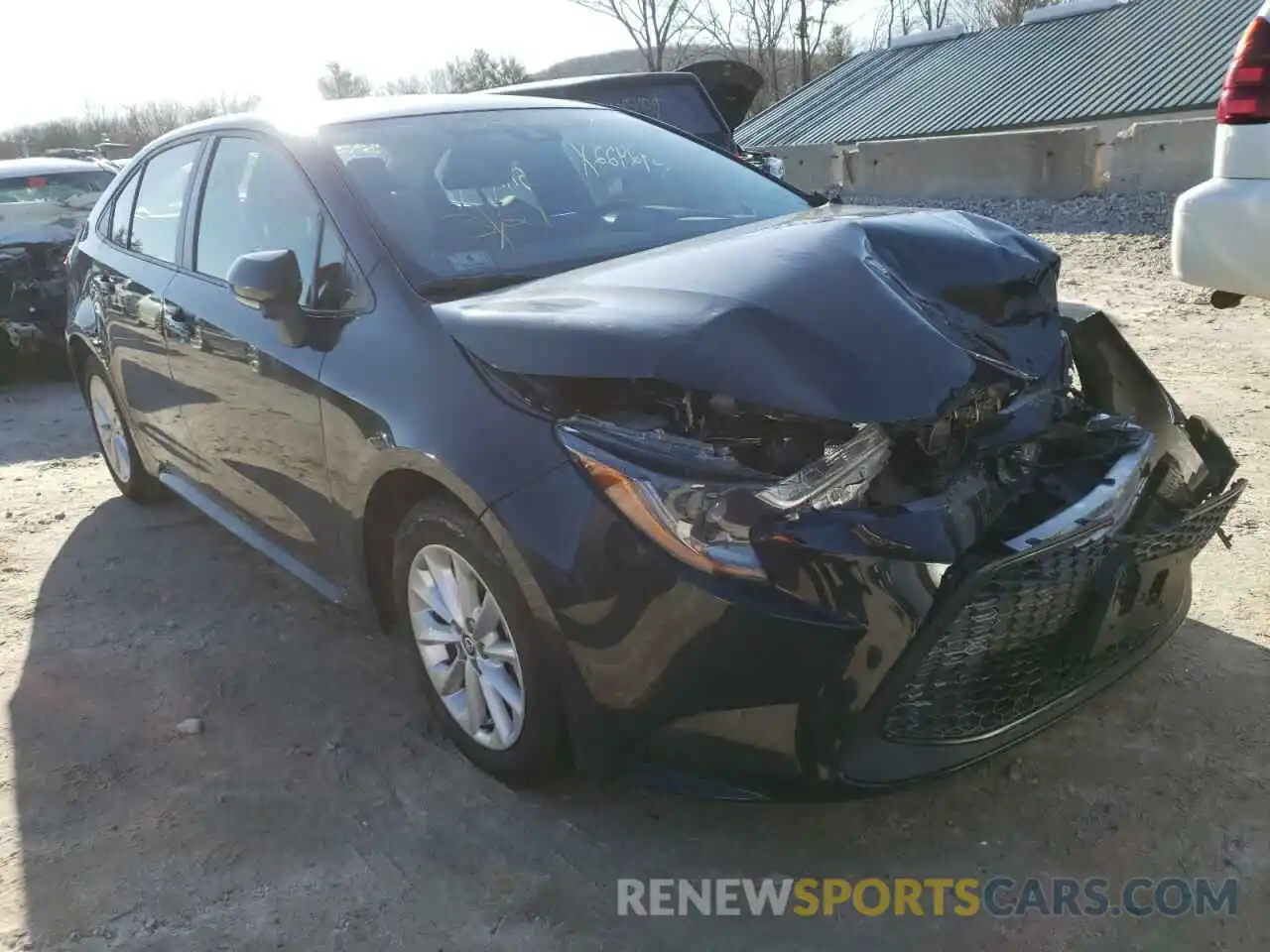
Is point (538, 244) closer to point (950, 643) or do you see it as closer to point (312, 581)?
point (312, 581)

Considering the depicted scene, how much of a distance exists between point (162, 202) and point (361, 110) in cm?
125

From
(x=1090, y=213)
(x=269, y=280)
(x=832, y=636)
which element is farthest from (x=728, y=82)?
(x=832, y=636)

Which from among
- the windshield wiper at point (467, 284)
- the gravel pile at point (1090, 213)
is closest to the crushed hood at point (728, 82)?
the gravel pile at point (1090, 213)

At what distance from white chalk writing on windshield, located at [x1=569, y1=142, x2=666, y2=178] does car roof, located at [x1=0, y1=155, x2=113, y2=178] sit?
21.8 ft

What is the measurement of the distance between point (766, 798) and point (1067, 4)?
34.8 metres

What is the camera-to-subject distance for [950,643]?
7.04 ft

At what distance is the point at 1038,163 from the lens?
1381 centimetres

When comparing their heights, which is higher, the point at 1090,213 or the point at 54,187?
the point at 54,187

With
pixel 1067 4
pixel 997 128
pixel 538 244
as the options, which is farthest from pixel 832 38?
pixel 538 244

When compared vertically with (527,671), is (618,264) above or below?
above

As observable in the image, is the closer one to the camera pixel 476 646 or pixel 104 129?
pixel 476 646

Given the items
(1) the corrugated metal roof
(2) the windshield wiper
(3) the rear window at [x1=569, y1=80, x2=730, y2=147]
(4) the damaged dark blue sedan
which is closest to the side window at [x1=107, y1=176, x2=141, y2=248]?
(4) the damaged dark blue sedan

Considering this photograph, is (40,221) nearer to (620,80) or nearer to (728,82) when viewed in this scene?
(620,80)

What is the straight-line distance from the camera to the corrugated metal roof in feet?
84.4
